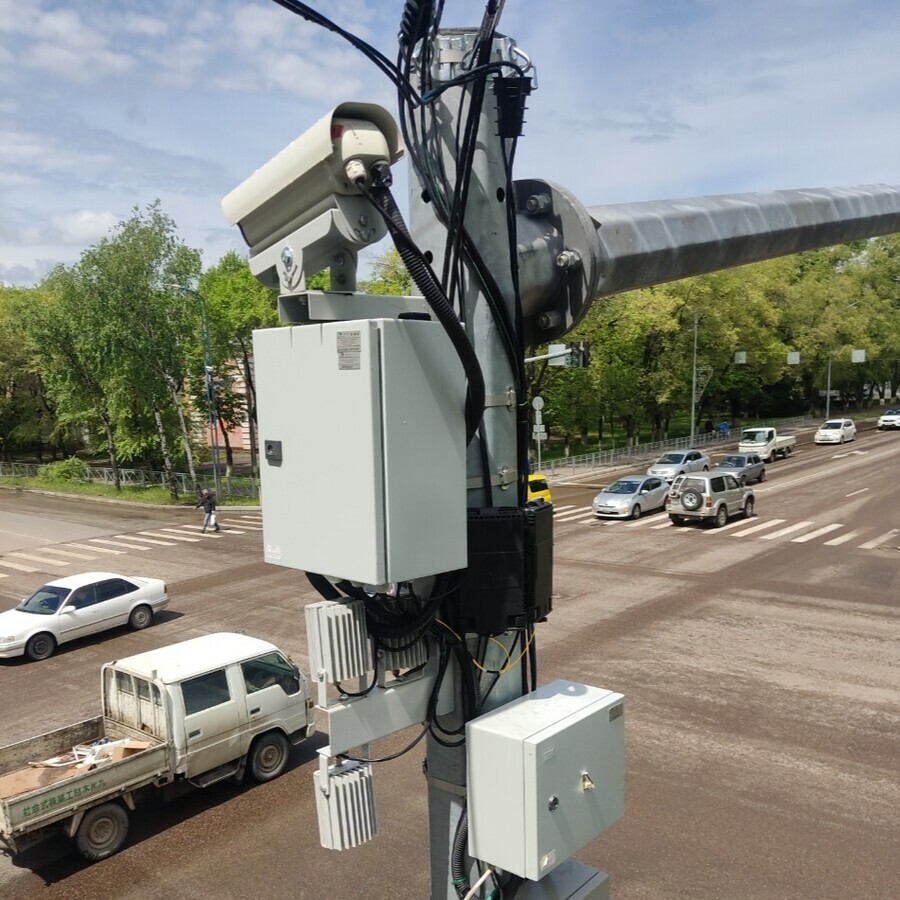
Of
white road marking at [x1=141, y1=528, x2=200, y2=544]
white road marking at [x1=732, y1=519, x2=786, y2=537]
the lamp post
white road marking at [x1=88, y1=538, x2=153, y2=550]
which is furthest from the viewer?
the lamp post

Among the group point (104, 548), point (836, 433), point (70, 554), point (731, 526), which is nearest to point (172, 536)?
point (104, 548)

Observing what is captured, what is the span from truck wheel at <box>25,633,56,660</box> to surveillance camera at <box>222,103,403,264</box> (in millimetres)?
14144

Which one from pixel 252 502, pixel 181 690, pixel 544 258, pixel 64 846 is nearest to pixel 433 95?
pixel 544 258

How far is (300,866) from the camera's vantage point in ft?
25.5

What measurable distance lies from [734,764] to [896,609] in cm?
858

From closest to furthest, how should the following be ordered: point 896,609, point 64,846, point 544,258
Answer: point 544,258
point 64,846
point 896,609

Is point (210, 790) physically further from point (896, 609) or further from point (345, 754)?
point (896, 609)

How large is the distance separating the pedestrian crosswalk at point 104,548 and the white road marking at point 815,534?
17.1 meters

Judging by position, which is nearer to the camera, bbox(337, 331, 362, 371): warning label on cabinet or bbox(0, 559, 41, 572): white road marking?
bbox(337, 331, 362, 371): warning label on cabinet

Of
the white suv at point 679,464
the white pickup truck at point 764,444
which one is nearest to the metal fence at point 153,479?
the white suv at point 679,464

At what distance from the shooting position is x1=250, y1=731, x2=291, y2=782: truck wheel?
380 inches

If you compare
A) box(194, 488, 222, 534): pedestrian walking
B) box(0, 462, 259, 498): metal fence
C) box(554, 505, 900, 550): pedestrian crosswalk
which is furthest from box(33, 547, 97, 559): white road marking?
box(554, 505, 900, 550): pedestrian crosswalk

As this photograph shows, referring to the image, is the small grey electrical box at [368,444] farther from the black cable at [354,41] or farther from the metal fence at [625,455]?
the metal fence at [625,455]

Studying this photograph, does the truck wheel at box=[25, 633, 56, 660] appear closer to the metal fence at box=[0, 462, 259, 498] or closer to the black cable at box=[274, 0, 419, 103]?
the black cable at box=[274, 0, 419, 103]
